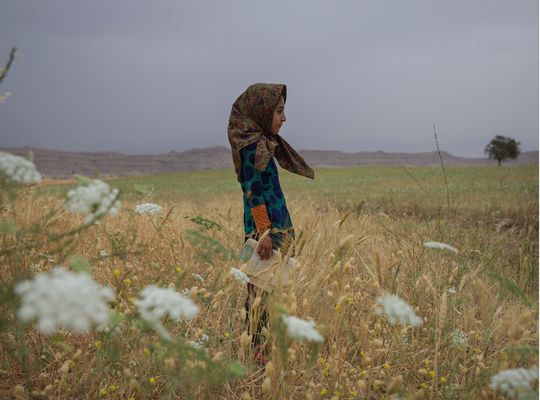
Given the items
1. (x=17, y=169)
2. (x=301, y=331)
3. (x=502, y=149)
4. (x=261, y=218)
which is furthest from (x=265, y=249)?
(x=502, y=149)

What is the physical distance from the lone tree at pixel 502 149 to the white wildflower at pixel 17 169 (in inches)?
3231

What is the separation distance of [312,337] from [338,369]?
41.3 inches

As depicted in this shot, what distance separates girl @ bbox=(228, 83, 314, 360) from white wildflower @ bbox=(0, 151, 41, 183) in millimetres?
1772

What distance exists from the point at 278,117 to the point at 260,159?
438mm

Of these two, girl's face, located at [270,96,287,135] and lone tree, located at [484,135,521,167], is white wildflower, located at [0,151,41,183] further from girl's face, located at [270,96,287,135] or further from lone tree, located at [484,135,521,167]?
lone tree, located at [484,135,521,167]

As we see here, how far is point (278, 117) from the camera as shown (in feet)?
10.8

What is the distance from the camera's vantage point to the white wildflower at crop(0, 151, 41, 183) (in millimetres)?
1317

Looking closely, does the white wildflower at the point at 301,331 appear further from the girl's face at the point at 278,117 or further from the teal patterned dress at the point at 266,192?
the girl's face at the point at 278,117

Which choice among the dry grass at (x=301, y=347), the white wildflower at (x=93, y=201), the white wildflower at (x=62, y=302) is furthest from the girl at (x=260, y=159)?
the white wildflower at (x=62, y=302)

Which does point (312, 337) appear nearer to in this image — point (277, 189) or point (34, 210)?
point (277, 189)

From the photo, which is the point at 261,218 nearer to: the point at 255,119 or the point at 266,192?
the point at 266,192

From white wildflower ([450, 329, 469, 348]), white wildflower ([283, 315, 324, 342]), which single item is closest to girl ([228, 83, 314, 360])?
white wildflower ([450, 329, 469, 348])

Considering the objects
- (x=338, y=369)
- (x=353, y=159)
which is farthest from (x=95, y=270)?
(x=353, y=159)

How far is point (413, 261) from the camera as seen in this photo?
343 centimetres
